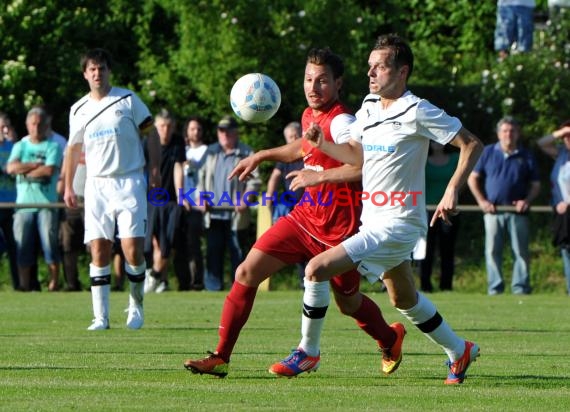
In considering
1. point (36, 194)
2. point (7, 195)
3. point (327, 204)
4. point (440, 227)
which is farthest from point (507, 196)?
point (327, 204)

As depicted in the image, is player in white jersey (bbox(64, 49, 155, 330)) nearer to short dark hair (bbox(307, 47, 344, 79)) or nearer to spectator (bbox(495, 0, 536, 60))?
short dark hair (bbox(307, 47, 344, 79))

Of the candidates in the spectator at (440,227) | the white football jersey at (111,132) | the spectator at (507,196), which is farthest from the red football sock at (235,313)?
the spectator at (507,196)

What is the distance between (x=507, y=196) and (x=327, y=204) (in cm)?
1059

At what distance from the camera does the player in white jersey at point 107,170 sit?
1317cm

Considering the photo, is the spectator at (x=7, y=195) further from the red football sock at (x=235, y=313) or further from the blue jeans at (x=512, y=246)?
the red football sock at (x=235, y=313)

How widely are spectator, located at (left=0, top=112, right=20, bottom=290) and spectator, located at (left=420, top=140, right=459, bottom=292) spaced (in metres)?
5.82

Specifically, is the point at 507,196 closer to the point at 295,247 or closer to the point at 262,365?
the point at 262,365

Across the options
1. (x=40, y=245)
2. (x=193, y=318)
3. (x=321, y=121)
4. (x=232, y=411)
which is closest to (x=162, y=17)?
(x=40, y=245)

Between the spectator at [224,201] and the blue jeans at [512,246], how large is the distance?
10.9 ft

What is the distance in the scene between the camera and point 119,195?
1319 cm

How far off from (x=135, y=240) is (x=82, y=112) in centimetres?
129

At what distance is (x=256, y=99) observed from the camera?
10312 millimetres

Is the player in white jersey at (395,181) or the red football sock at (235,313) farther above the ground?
the player in white jersey at (395,181)

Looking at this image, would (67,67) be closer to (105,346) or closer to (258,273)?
(105,346)
